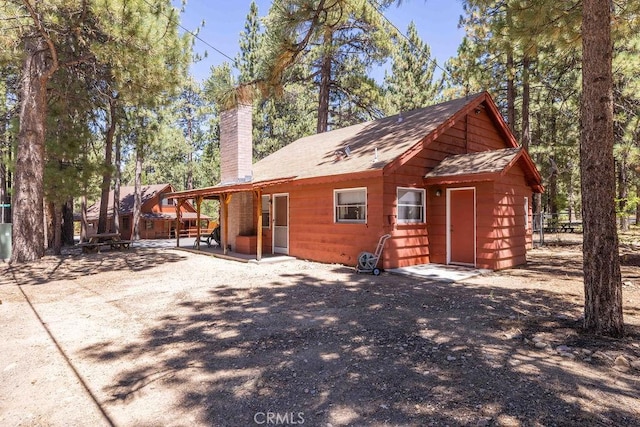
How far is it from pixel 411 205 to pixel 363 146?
2512 mm

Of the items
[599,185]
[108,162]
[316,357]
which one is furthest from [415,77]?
[316,357]

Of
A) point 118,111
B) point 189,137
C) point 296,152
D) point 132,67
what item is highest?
point 189,137

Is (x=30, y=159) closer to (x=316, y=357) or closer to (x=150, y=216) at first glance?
(x=316, y=357)

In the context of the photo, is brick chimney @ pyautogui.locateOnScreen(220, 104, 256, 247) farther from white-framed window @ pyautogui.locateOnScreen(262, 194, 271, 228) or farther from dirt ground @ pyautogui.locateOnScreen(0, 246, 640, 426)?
dirt ground @ pyautogui.locateOnScreen(0, 246, 640, 426)

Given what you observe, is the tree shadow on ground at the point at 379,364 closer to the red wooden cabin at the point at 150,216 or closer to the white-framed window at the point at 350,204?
the white-framed window at the point at 350,204

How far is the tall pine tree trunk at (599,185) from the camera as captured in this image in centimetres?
417

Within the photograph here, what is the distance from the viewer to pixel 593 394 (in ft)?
9.53

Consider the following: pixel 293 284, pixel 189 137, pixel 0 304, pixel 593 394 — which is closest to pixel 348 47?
pixel 293 284

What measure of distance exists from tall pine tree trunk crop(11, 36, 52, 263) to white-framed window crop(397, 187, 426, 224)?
10.6 m

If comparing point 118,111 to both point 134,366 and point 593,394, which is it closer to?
point 134,366

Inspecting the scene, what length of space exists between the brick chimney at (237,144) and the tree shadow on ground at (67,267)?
3521mm

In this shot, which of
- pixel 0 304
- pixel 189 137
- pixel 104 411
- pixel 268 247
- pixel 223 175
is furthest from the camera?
pixel 189 137

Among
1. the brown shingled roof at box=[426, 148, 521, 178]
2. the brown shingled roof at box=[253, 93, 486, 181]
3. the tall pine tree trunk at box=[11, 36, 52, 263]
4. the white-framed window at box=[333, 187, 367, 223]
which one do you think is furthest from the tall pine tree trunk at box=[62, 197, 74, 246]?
the brown shingled roof at box=[426, 148, 521, 178]

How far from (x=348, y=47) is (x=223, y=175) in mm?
9490
